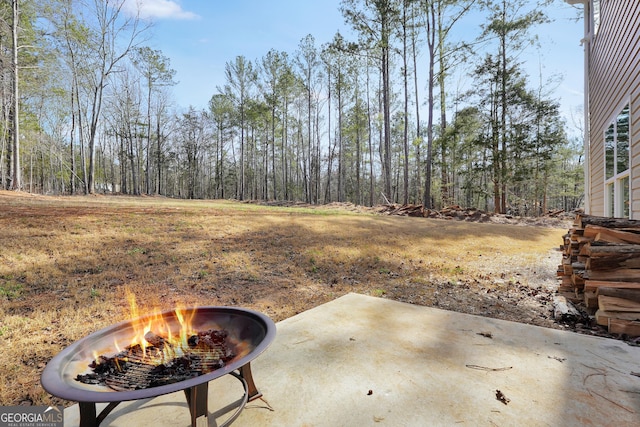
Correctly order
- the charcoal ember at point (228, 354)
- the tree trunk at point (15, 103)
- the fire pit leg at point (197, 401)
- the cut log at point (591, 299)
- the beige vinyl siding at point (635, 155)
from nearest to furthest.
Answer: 1. the fire pit leg at point (197, 401)
2. the charcoal ember at point (228, 354)
3. the cut log at point (591, 299)
4. the beige vinyl siding at point (635, 155)
5. the tree trunk at point (15, 103)

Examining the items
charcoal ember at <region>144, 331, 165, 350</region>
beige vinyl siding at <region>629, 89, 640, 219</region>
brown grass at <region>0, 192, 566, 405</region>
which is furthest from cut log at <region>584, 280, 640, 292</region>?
charcoal ember at <region>144, 331, 165, 350</region>

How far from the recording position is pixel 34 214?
547 cm

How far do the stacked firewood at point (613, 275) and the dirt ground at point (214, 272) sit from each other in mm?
229

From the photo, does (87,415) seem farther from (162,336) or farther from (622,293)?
(622,293)

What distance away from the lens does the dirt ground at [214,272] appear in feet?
9.05

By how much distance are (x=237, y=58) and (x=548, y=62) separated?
22884 mm

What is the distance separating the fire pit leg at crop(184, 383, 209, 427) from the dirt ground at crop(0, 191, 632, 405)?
4.50 ft

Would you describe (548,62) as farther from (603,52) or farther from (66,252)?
(66,252)

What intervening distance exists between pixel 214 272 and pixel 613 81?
26.3ft

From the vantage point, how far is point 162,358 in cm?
148

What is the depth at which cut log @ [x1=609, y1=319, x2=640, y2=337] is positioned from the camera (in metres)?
2.38

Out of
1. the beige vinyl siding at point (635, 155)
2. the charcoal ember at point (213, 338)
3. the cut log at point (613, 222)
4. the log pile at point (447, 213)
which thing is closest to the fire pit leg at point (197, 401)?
the charcoal ember at point (213, 338)

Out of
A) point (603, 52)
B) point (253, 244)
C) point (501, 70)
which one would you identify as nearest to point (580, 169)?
point (501, 70)

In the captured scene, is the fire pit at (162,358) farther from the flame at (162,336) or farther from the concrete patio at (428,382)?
the concrete patio at (428,382)
